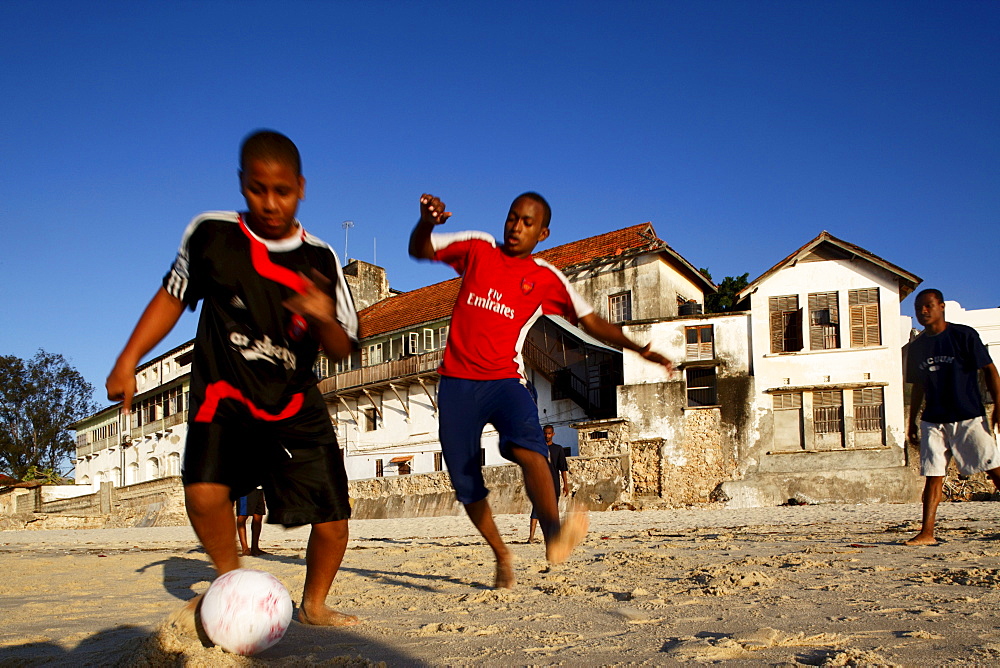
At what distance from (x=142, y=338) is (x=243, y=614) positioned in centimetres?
119

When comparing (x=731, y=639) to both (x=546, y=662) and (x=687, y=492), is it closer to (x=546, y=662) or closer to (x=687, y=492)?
(x=546, y=662)

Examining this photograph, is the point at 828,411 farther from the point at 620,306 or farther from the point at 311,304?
the point at 311,304

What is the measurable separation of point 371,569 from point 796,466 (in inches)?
924

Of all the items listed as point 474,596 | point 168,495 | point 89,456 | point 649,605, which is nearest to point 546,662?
point 649,605

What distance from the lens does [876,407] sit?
27.0m

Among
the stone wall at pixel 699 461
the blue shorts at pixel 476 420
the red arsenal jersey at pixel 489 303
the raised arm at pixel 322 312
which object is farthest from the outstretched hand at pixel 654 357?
the stone wall at pixel 699 461

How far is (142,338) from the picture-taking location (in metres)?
3.17

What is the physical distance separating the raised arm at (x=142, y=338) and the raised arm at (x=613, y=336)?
2274mm

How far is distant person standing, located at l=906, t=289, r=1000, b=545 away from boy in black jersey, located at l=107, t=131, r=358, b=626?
5653 mm

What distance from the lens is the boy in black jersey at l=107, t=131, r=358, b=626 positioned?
123 inches

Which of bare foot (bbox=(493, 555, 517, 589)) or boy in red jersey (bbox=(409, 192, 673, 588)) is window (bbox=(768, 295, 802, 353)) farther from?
bare foot (bbox=(493, 555, 517, 589))

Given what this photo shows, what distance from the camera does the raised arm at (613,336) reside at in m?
4.50

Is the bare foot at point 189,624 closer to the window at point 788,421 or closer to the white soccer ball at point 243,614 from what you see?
the white soccer ball at point 243,614

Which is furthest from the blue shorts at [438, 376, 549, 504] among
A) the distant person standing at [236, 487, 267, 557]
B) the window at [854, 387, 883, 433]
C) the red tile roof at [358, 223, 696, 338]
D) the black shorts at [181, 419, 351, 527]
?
the window at [854, 387, 883, 433]
